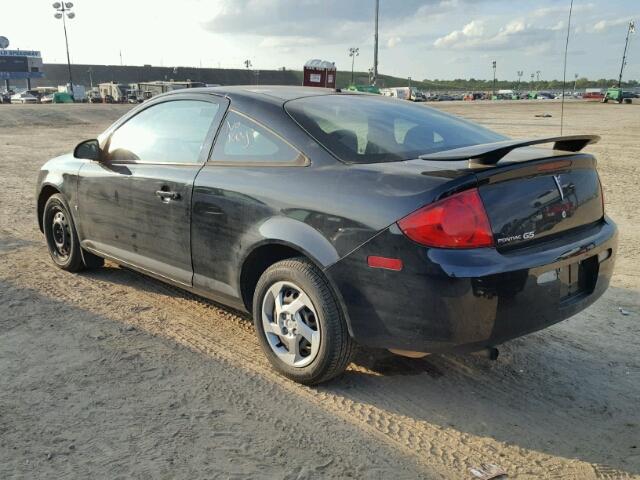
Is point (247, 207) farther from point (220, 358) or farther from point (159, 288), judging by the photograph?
point (159, 288)

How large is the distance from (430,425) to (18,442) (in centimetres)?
197

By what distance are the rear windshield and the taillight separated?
1.89ft

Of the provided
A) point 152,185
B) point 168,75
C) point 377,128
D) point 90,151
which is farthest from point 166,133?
point 168,75

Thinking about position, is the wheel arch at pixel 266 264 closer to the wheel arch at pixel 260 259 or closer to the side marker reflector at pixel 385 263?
the wheel arch at pixel 260 259

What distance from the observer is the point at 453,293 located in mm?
2633

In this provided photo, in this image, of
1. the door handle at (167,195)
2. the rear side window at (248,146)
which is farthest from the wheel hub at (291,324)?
the door handle at (167,195)

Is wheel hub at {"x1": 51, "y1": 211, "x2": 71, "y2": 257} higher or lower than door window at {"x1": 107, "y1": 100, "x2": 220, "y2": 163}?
lower

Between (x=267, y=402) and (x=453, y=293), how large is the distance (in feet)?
3.86

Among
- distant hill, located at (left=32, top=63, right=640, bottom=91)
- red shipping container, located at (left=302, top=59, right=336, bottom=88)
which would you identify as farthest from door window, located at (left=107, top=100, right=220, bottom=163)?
distant hill, located at (left=32, top=63, right=640, bottom=91)

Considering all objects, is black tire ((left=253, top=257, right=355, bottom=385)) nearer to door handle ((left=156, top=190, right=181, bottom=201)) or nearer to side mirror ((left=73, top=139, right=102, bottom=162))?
door handle ((left=156, top=190, right=181, bottom=201))

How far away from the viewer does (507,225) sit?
273 centimetres

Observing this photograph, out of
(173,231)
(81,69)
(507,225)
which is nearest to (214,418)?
(173,231)

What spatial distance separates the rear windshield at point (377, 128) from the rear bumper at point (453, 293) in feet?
2.20

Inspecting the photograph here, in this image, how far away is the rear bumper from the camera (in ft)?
8.65
